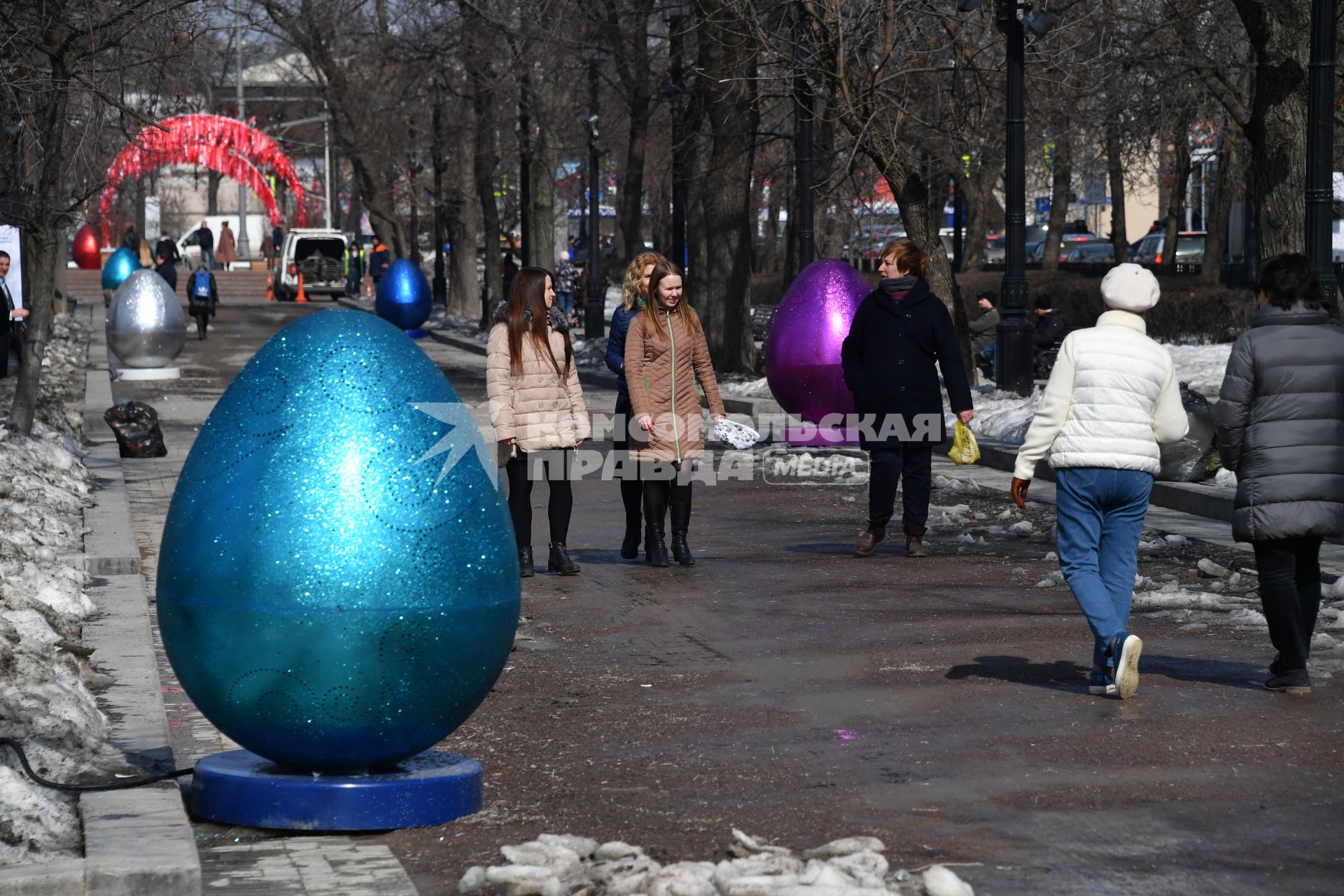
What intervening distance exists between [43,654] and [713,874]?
Result: 369 cm

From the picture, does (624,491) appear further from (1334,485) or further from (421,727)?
(421,727)

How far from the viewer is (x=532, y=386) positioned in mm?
10391

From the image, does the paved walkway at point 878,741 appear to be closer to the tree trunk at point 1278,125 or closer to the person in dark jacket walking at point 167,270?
the tree trunk at point 1278,125

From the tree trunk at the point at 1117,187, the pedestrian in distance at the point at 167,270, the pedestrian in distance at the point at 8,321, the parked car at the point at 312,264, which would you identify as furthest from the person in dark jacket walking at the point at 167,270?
the tree trunk at the point at 1117,187

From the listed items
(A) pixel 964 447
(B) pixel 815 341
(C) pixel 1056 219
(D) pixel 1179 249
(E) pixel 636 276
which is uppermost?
(C) pixel 1056 219

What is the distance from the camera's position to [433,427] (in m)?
5.62

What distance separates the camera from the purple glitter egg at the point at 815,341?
18.2m

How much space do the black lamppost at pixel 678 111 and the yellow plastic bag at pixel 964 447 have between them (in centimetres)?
1492

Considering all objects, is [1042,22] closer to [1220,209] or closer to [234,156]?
[1220,209]

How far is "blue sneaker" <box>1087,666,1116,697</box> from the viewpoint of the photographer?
738 centimetres

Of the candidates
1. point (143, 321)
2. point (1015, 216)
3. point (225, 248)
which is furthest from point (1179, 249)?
point (1015, 216)

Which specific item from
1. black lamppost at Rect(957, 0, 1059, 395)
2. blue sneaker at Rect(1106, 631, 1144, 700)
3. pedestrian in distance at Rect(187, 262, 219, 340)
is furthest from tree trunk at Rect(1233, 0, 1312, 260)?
pedestrian in distance at Rect(187, 262, 219, 340)

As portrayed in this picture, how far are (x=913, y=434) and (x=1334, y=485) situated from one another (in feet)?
13.4

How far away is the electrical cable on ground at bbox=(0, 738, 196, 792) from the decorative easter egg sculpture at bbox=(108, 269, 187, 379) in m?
22.7
